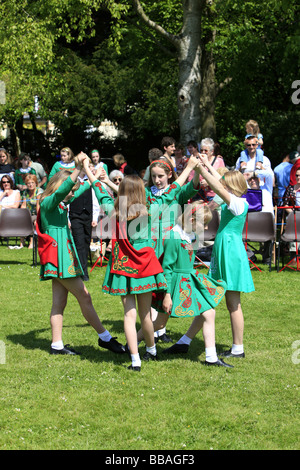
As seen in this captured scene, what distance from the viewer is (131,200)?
5.86 meters

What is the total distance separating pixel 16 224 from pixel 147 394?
8.35 metres

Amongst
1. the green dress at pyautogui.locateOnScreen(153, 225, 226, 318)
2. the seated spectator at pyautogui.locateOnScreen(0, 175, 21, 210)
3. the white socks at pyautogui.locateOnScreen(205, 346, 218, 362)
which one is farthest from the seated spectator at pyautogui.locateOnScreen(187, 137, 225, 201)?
the white socks at pyautogui.locateOnScreen(205, 346, 218, 362)

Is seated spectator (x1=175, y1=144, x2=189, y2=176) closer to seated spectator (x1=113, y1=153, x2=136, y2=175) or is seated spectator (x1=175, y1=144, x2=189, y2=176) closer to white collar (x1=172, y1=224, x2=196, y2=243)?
seated spectator (x1=113, y1=153, x2=136, y2=175)

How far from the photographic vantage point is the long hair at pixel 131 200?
19.2 feet

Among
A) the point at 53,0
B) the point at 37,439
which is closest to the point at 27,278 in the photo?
the point at 37,439

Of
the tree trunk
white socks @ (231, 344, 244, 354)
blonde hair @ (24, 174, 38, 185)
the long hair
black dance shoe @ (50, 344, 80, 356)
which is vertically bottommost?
black dance shoe @ (50, 344, 80, 356)

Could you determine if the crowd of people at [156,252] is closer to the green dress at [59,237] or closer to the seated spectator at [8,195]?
the green dress at [59,237]

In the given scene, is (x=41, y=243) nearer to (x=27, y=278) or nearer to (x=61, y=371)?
(x=61, y=371)

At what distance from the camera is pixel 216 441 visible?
446 cm

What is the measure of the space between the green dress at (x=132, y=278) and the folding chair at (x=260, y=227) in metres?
5.87

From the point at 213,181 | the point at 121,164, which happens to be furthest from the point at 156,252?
the point at 121,164

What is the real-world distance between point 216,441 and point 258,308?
4.42 m

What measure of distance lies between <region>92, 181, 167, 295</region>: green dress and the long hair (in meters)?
0.08

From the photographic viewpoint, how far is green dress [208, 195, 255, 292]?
6273mm
